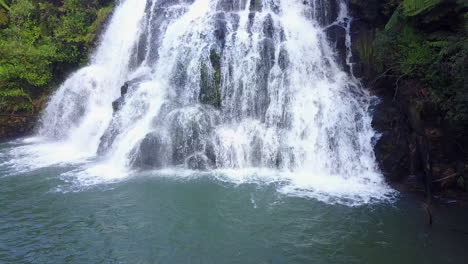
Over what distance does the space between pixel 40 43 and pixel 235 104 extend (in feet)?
39.0

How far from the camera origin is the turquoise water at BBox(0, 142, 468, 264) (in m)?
7.05

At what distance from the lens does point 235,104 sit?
12828mm

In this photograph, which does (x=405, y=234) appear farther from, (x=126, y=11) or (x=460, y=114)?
(x=126, y=11)

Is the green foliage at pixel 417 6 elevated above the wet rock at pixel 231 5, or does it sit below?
below

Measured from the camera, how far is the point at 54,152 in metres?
13.8

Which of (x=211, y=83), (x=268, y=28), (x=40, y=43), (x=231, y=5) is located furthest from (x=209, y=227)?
(x=40, y=43)

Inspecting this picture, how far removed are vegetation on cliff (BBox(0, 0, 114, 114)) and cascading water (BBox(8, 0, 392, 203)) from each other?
1892 millimetres

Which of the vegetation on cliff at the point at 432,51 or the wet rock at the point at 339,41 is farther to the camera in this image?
the wet rock at the point at 339,41

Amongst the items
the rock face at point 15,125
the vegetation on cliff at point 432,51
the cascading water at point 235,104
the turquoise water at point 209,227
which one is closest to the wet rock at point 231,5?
the cascading water at point 235,104

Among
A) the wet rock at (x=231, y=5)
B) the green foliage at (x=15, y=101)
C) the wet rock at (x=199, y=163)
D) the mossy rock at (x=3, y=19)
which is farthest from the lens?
the mossy rock at (x=3, y=19)

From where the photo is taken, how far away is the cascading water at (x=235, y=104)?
36.9 ft

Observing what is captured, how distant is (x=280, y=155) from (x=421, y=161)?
13.9 ft

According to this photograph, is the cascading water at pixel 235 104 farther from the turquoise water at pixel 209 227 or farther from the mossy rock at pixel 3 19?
the mossy rock at pixel 3 19

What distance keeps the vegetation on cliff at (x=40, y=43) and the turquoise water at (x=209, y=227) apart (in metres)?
7.90
